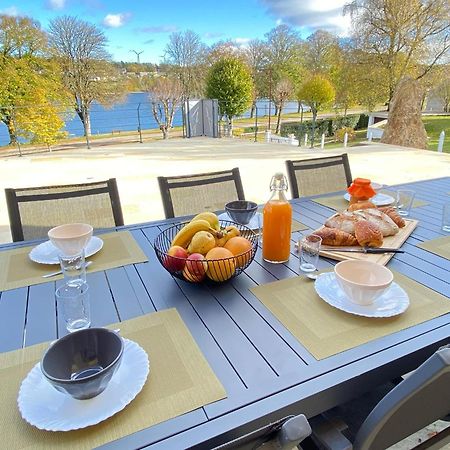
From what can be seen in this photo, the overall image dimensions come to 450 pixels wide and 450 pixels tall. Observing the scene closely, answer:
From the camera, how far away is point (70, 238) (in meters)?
1.14

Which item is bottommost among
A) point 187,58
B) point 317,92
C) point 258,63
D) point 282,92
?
point 317,92

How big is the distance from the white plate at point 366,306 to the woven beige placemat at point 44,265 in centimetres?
57

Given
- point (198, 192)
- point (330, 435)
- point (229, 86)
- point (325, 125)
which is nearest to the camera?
point (330, 435)

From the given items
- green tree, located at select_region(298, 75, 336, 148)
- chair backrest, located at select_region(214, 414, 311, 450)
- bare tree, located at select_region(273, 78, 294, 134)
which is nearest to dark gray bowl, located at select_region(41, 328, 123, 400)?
chair backrest, located at select_region(214, 414, 311, 450)

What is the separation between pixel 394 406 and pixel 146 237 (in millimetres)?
973

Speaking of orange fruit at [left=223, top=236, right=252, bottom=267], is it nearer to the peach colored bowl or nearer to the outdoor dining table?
the outdoor dining table

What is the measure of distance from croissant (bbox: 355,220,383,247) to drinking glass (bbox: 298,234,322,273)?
0.19 meters

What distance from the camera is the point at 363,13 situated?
35.9ft

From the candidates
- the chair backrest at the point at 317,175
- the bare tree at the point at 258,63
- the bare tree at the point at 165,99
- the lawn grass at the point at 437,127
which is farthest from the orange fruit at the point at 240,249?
the bare tree at the point at 258,63

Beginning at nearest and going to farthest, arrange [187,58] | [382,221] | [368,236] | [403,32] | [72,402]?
[72,402] → [368,236] → [382,221] → [403,32] → [187,58]

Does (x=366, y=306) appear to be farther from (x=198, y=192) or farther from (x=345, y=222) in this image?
(x=198, y=192)

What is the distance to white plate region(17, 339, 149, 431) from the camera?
1.88ft

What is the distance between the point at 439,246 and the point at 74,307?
117 cm

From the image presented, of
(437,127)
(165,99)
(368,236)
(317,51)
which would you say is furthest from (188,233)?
(317,51)
